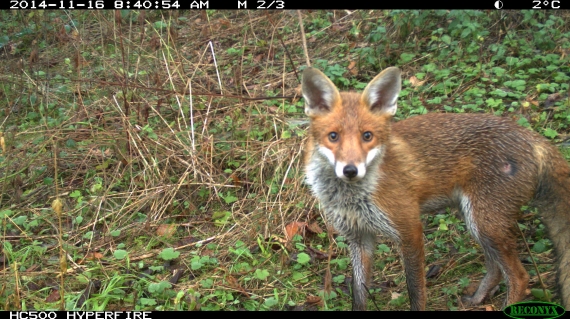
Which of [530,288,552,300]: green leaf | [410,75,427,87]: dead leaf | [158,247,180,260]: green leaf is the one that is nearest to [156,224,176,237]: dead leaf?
[158,247,180,260]: green leaf

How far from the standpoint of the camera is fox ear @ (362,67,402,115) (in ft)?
13.8

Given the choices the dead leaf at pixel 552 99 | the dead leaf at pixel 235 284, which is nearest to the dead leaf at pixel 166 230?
the dead leaf at pixel 235 284

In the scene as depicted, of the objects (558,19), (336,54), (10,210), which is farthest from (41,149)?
(558,19)

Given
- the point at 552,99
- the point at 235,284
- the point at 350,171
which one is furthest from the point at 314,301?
the point at 552,99

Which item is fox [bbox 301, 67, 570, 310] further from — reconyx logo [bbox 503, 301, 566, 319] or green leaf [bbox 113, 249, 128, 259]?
green leaf [bbox 113, 249, 128, 259]

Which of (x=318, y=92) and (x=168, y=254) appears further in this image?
(x=168, y=254)

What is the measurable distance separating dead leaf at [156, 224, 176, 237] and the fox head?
1.87m

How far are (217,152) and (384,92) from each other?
254cm

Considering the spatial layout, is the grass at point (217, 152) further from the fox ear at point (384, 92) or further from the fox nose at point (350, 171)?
the fox ear at point (384, 92)

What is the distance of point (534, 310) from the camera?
408cm

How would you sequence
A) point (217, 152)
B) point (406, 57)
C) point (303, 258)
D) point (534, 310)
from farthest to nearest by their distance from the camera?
Answer: point (406, 57) < point (217, 152) < point (303, 258) < point (534, 310)

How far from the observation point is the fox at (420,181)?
4188mm

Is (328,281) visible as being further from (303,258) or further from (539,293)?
(539,293)

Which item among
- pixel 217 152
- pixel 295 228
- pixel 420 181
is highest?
pixel 420 181
